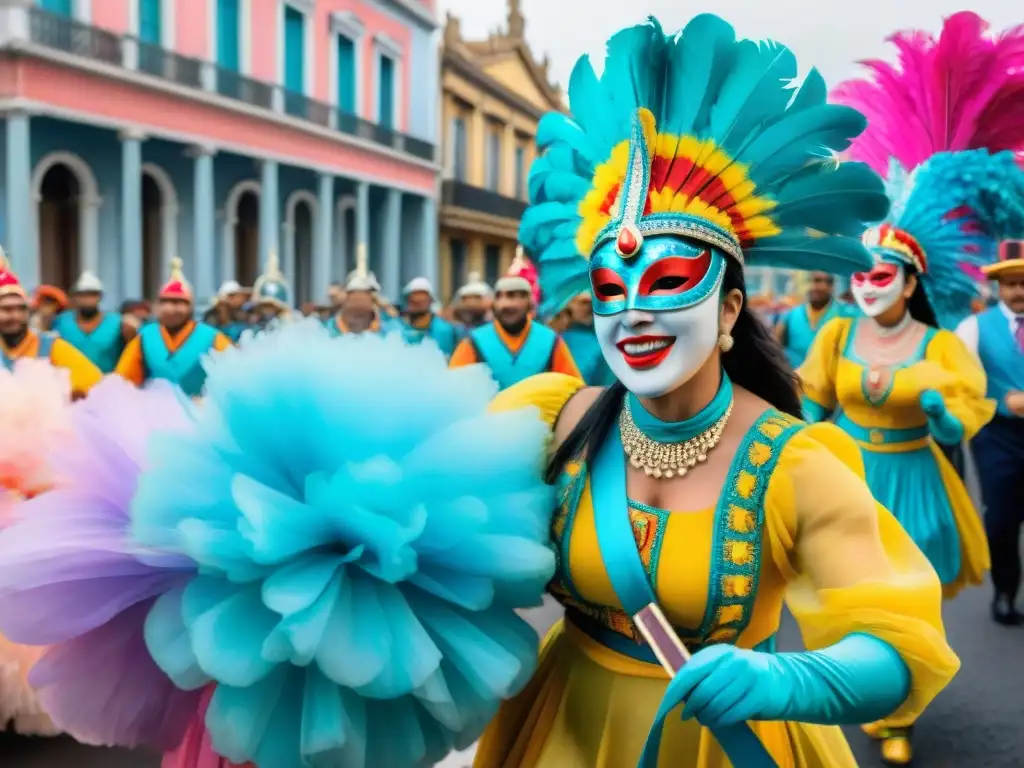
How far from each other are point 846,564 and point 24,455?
262 centimetres

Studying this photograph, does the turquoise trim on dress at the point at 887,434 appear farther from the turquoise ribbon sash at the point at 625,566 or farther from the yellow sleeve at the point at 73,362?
the yellow sleeve at the point at 73,362

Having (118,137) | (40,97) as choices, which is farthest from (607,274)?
(118,137)

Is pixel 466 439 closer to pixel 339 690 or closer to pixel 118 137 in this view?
pixel 339 690

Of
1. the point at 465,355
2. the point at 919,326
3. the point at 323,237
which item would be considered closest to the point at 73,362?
the point at 465,355

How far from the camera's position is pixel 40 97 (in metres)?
15.7

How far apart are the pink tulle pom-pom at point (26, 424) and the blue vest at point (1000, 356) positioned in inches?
168

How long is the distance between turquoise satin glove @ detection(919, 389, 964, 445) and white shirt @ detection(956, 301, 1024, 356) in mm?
1371

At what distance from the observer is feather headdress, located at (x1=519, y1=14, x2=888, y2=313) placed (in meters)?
1.86

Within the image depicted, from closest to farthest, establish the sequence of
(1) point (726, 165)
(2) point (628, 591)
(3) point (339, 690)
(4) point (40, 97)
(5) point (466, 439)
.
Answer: (3) point (339, 690) < (5) point (466, 439) < (2) point (628, 591) < (1) point (726, 165) < (4) point (40, 97)

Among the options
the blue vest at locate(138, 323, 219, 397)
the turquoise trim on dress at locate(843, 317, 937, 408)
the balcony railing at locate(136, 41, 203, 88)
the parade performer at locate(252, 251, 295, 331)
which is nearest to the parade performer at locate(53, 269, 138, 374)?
the blue vest at locate(138, 323, 219, 397)

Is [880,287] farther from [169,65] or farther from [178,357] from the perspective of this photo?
[169,65]

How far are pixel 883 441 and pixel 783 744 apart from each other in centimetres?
293

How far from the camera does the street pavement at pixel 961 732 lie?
12.7 ft

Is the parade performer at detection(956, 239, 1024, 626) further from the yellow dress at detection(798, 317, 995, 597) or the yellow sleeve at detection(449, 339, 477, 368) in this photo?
the yellow sleeve at detection(449, 339, 477, 368)
